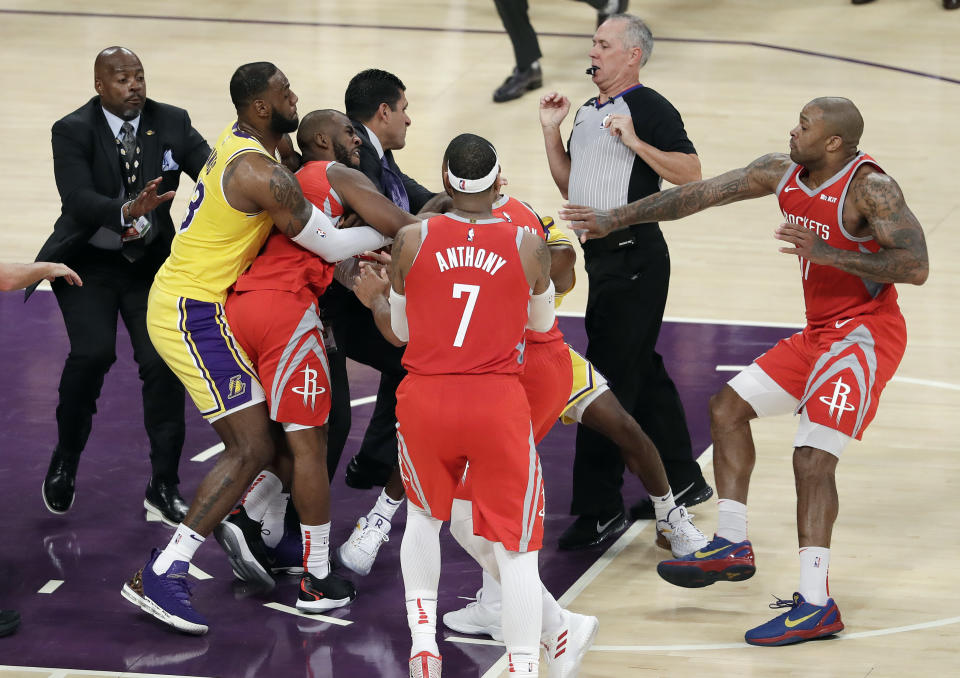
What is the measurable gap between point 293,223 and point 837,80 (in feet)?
30.9

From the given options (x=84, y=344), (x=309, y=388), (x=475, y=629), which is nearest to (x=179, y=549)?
(x=309, y=388)

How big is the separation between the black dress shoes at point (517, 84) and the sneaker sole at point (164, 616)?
8.89 m

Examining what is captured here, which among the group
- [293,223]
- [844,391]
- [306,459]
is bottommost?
[306,459]

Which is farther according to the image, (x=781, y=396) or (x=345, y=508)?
(x=345, y=508)

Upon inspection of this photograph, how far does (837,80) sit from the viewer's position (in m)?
13.8

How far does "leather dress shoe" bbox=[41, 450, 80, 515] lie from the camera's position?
6594mm

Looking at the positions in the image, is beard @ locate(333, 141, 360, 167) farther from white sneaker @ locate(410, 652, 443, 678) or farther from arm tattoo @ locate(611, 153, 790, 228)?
white sneaker @ locate(410, 652, 443, 678)

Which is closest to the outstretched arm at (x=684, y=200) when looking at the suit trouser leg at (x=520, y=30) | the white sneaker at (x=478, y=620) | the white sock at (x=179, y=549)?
the white sneaker at (x=478, y=620)

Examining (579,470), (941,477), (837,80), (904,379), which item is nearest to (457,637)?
(579,470)

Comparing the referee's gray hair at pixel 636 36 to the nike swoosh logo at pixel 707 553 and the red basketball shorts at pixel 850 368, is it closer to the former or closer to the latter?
the red basketball shorts at pixel 850 368

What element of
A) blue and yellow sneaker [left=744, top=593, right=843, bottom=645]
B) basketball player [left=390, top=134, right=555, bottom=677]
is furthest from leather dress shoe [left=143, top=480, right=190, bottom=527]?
blue and yellow sneaker [left=744, top=593, right=843, bottom=645]

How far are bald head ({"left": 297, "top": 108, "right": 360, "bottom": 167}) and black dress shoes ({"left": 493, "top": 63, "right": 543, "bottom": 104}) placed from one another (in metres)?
7.82

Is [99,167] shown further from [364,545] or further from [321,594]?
[321,594]

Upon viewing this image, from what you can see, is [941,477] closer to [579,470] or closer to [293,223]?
[579,470]
